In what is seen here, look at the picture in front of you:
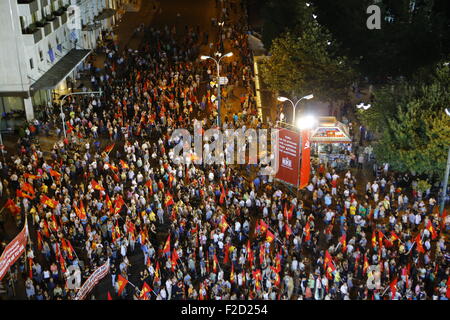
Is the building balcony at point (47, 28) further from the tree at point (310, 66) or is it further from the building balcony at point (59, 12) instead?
the tree at point (310, 66)

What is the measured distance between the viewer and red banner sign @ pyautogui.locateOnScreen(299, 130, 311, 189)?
96.2 feet

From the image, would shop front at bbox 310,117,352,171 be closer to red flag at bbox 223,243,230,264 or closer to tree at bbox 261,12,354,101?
tree at bbox 261,12,354,101

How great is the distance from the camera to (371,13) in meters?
43.0

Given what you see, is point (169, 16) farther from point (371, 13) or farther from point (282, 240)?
point (282, 240)

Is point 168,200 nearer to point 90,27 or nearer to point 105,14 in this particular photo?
point 90,27

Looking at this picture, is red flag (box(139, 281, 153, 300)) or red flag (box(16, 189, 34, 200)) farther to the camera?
red flag (box(16, 189, 34, 200))

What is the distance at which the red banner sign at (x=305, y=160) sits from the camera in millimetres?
29312

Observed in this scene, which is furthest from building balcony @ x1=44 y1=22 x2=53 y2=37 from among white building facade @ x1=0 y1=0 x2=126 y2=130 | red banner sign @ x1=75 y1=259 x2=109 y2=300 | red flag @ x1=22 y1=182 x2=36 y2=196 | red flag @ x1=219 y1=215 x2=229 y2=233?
red banner sign @ x1=75 y1=259 x2=109 y2=300

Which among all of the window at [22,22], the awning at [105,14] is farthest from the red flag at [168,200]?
the awning at [105,14]

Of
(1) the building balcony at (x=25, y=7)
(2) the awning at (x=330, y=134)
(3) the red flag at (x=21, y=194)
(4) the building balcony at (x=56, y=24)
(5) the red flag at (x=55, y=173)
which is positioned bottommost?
(3) the red flag at (x=21, y=194)

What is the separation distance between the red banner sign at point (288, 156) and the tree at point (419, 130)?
18.9ft

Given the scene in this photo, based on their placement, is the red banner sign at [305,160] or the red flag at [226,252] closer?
the red flag at [226,252]
